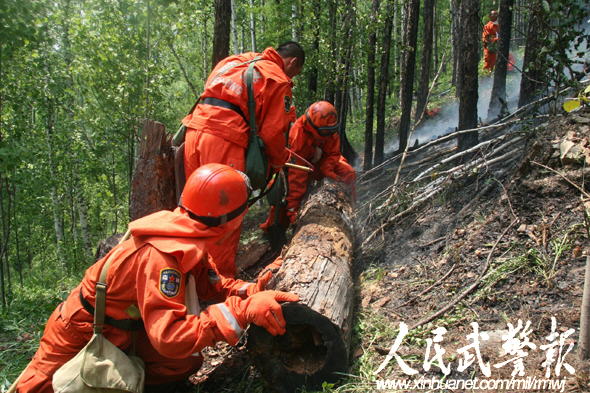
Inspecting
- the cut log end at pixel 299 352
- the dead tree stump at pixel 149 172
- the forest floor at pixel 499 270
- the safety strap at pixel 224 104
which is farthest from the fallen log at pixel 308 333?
the dead tree stump at pixel 149 172

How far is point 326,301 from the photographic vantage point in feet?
8.51

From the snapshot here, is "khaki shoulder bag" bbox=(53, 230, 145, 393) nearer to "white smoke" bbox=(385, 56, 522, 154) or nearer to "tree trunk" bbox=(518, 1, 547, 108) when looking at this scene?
"tree trunk" bbox=(518, 1, 547, 108)

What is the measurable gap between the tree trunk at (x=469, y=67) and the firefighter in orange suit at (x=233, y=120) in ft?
7.25

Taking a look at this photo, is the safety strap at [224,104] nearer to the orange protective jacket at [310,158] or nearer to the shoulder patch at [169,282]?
the orange protective jacket at [310,158]

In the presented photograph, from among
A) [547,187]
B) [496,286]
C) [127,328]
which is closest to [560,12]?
[547,187]

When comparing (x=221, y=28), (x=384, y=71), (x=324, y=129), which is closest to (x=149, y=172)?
(x=324, y=129)

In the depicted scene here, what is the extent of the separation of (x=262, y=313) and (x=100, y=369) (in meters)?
0.93

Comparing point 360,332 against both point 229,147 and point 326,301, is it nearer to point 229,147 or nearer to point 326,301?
point 326,301

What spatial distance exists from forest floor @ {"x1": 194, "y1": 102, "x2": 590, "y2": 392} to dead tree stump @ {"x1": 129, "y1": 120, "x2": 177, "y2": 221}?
181 centimetres

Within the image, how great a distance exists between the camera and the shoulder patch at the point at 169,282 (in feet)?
7.31

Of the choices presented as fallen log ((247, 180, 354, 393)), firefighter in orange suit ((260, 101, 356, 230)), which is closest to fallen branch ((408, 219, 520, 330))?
fallen log ((247, 180, 354, 393))

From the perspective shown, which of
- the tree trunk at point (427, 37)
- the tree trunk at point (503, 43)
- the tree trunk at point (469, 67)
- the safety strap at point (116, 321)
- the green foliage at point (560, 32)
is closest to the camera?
the safety strap at point (116, 321)

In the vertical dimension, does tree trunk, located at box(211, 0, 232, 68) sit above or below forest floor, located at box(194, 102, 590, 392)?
above

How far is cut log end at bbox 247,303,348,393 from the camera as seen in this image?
2.48 m
